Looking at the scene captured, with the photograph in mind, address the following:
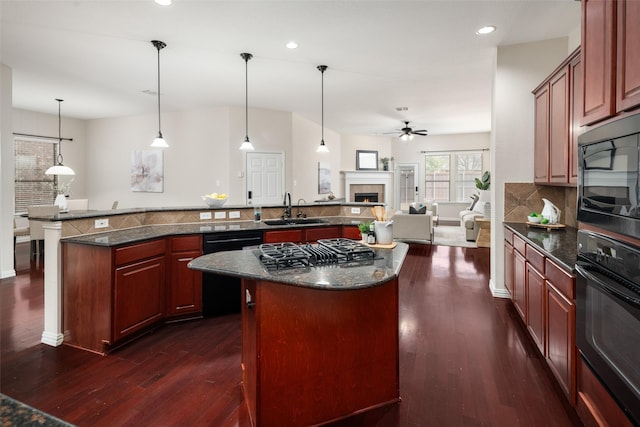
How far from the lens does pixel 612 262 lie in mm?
1395

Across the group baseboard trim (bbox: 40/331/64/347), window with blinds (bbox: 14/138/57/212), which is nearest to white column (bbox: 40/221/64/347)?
baseboard trim (bbox: 40/331/64/347)

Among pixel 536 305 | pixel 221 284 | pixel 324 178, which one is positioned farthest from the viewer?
pixel 324 178

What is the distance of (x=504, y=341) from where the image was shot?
9.20 ft

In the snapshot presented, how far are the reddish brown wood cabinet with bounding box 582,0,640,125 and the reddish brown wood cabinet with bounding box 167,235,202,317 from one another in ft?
10.2

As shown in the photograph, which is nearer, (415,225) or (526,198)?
(526,198)

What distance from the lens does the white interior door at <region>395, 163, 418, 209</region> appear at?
36.1ft

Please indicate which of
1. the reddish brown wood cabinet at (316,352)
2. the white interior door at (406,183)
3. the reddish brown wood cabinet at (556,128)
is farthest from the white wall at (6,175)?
the white interior door at (406,183)

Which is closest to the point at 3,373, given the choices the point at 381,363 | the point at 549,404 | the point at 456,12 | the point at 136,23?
the point at 381,363

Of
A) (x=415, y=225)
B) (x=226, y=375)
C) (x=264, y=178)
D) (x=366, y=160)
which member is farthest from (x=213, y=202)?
(x=366, y=160)

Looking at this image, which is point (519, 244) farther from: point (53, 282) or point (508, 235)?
point (53, 282)

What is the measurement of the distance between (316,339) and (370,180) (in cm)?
911

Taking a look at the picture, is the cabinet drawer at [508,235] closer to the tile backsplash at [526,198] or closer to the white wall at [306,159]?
the tile backsplash at [526,198]

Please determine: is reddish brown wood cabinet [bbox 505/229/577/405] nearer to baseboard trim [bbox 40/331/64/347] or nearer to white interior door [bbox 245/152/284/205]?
baseboard trim [bbox 40/331/64/347]

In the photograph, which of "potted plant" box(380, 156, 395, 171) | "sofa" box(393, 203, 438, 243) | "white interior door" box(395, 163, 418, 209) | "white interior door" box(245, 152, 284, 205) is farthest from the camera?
"white interior door" box(395, 163, 418, 209)
